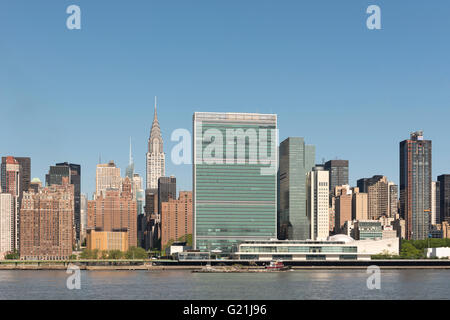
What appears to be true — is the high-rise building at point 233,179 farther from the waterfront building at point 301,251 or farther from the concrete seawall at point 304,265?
the concrete seawall at point 304,265

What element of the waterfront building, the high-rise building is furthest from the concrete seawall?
the high-rise building

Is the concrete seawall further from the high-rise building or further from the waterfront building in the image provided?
the high-rise building

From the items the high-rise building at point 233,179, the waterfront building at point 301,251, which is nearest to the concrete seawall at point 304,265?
the waterfront building at point 301,251

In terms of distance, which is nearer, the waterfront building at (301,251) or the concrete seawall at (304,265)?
the concrete seawall at (304,265)

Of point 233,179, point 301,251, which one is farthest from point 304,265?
point 233,179

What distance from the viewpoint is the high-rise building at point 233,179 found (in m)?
188

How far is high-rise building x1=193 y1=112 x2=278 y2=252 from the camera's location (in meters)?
188

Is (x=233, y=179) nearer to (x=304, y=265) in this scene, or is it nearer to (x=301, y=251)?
(x=301, y=251)

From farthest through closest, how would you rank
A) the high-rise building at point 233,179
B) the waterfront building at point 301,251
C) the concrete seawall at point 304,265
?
the high-rise building at point 233,179 → the waterfront building at point 301,251 → the concrete seawall at point 304,265

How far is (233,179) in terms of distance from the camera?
18738 cm
